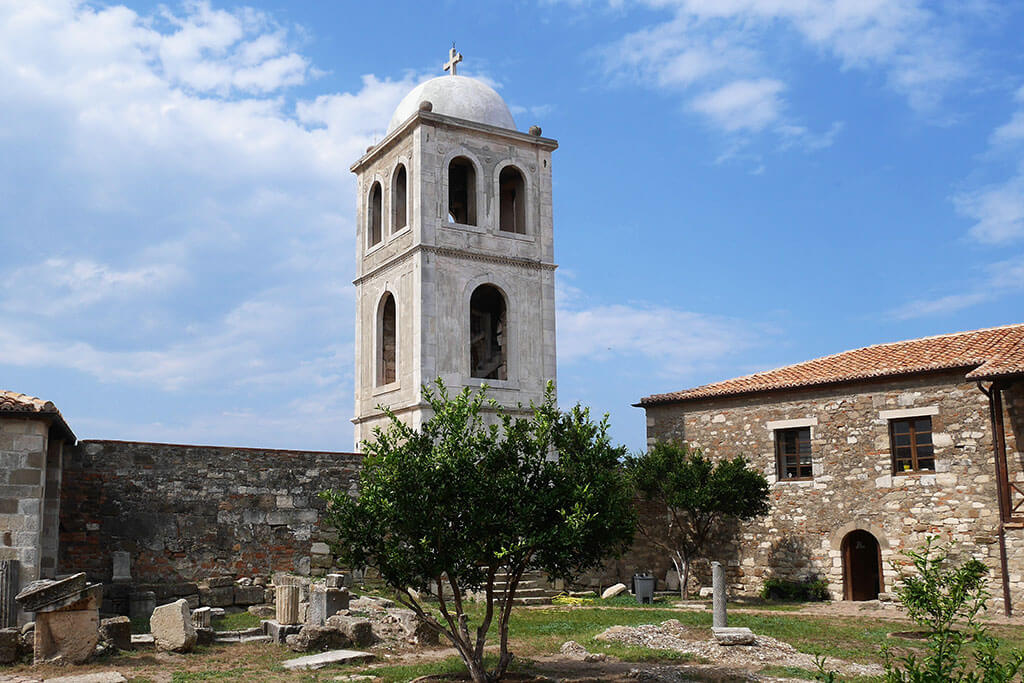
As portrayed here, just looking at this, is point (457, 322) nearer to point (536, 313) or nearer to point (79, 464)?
point (536, 313)

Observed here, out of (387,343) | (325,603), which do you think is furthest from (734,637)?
(387,343)

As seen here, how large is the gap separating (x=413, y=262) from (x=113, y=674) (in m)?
14.3

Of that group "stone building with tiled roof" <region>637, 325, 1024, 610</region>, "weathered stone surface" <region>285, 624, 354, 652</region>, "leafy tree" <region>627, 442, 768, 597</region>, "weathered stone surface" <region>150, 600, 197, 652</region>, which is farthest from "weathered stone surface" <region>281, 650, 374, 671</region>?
"stone building with tiled roof" <region>637, 325, 1024, 610</region>

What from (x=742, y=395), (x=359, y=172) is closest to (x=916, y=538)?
(x=742, y=395)

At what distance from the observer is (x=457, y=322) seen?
2417 centimetres

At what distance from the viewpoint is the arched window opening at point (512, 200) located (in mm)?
26141

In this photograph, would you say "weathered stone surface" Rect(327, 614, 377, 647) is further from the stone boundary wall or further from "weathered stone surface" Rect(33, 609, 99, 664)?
the stone boundary wall

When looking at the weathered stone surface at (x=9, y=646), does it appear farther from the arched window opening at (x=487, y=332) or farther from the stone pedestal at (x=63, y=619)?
the arched window opening at (x=487, y=332)

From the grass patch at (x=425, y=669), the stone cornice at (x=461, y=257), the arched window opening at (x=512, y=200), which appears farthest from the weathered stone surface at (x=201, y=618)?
the arched window opening at (x=512, y=200)

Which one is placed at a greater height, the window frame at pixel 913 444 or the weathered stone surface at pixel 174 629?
the window frame at pixel 913 444

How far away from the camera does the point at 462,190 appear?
2702 centimetres

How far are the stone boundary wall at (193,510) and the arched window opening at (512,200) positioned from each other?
923cm

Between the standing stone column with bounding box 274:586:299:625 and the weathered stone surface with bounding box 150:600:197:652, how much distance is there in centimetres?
183

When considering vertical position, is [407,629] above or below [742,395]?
below
